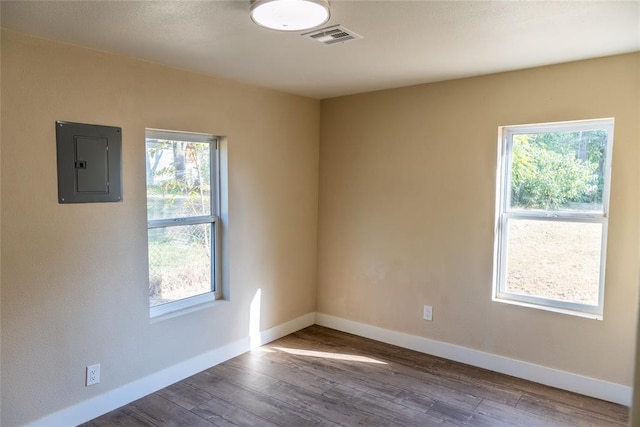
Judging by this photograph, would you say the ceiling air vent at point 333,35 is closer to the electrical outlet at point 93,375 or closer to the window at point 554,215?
the window at point 554,215

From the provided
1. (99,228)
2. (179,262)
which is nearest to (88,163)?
(99,228)

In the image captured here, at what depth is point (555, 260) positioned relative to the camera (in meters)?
3.16

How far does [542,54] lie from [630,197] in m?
1.11

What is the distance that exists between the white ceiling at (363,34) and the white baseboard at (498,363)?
2.24 m

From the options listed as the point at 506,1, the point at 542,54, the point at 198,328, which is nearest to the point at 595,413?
the point at 542,54

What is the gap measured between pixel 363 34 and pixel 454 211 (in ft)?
5.88

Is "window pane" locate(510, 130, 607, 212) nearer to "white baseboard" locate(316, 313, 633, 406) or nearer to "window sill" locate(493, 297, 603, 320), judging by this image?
"window sill" locate(493, 297, 603, 320)

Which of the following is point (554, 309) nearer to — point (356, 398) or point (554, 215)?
point (554, 215)

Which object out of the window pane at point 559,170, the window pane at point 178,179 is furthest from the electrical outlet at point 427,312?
the window pane at point 178,179

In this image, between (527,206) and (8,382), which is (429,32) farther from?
(8,382)

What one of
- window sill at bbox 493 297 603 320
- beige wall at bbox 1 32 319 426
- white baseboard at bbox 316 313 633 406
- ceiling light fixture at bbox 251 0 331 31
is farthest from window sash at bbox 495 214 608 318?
ceiling light fixture at bbox 251 0 331 31

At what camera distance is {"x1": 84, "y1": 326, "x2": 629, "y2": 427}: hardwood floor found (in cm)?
270

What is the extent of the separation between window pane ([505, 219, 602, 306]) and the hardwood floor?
728 millimetres

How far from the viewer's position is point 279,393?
9.93 ft
